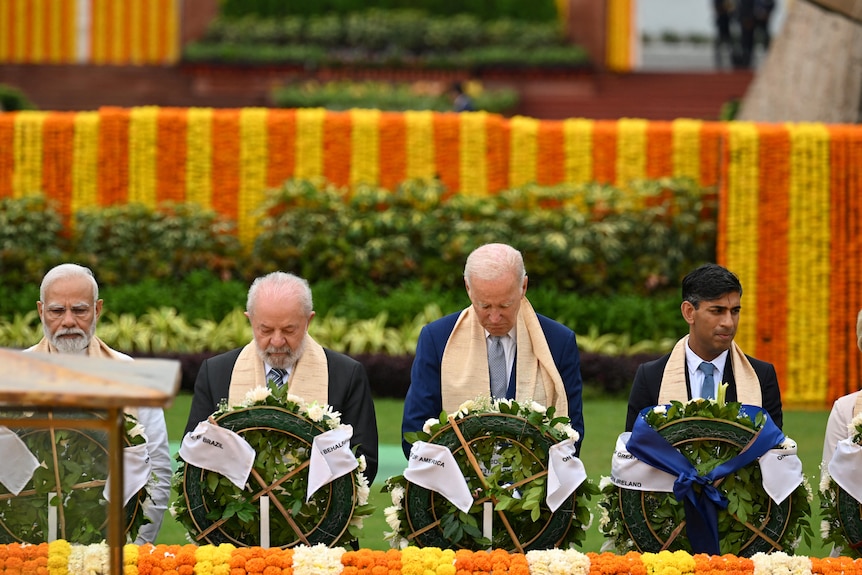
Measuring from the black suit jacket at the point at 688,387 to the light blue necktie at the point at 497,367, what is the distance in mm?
510

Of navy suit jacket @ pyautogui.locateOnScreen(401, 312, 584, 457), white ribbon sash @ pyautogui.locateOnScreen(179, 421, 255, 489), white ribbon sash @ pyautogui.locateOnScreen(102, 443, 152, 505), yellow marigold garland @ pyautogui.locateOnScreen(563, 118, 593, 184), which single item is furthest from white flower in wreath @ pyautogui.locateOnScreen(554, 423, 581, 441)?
yellow marigold garland @ pyautogui.locateOnScreen(563, 118, 593, 184)

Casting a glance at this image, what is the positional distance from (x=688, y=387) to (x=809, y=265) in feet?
20.7

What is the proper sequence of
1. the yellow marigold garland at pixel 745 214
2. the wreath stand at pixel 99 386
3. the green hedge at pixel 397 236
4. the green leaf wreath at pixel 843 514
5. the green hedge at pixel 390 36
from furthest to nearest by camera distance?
the green hedge at pixel 390 36 → the green hedge at pixel 397 236 → the yellow marigold garland at pixel 745 214 → the green leaf wreath at pixel 843 514 → the wreath stand at pixel 99 386

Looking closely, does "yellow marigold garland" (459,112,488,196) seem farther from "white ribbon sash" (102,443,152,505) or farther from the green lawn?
"white ribbon sash" (102,443,152,505)

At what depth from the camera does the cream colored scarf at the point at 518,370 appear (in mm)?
5043

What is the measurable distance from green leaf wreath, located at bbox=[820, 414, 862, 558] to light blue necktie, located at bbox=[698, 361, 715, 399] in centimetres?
58

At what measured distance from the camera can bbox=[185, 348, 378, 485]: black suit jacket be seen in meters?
4.93

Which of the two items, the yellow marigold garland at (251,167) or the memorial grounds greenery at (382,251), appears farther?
the yellow marigold garland at (251,167)

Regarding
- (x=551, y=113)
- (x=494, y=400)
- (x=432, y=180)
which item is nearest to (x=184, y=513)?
(x=494, y=400)

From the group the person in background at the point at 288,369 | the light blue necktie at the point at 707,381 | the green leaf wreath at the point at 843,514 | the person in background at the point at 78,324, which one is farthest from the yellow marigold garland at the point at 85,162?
the green leaf wreath at the point at 843,514

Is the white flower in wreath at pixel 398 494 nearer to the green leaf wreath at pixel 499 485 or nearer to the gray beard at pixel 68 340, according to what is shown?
the green leaf wreath at pixel 499 485

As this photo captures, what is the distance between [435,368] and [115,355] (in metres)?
1.29

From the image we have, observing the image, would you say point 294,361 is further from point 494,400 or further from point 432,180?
point 432,180

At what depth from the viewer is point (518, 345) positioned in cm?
508
